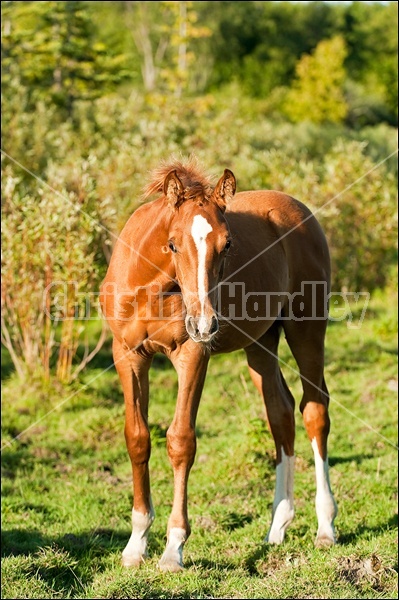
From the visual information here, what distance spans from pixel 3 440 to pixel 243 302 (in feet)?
12.3

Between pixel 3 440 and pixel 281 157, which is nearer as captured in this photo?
pixel 3 440

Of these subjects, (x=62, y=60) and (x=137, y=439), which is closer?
(x=137, y=439)

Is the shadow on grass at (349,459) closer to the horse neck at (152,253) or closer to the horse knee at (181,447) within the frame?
the horse knee at (181,447)

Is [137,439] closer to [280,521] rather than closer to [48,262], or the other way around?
[280,521]

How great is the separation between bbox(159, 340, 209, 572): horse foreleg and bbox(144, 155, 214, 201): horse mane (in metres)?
0.99

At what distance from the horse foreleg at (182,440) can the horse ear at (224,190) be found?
0.95 m

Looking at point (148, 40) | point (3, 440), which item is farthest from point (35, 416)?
point (148, 40)

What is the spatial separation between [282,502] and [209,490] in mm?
1127

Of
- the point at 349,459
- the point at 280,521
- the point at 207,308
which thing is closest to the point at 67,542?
the point at 280,521

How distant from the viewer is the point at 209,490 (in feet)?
23.0

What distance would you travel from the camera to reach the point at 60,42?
26766 millimetres

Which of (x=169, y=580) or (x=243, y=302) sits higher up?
(x=243, y=302)

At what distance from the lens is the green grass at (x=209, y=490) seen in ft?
16.5

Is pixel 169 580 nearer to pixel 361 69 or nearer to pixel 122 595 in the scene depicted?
pixel 122 595
